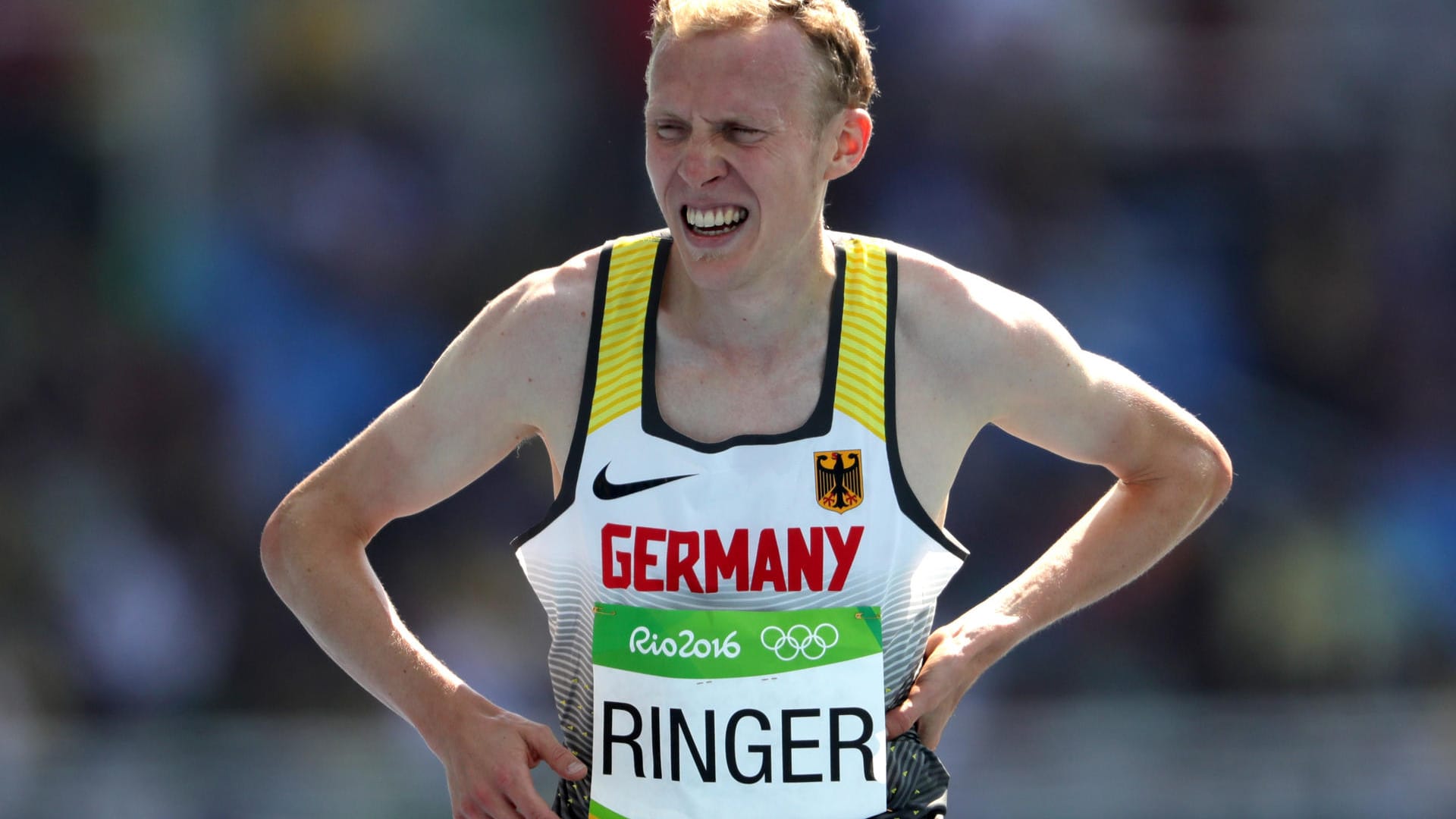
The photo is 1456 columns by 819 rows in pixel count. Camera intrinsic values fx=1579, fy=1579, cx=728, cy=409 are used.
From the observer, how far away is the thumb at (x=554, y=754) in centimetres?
263

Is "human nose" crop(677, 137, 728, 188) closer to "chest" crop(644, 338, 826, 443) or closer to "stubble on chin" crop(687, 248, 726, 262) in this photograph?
"stubble on chin" crop(687, 248, 726, 262)

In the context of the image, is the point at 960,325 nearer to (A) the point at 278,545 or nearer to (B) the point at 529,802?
(B) the point at 529,802

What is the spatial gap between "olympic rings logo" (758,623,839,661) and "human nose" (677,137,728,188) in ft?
2.57

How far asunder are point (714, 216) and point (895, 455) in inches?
20.8

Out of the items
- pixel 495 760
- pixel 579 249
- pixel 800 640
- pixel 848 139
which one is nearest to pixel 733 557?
pixel 800 640

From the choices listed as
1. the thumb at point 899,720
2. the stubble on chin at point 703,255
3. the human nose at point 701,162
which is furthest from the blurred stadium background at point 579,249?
the human nose at point 701,162

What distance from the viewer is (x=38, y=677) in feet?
→ 20.5

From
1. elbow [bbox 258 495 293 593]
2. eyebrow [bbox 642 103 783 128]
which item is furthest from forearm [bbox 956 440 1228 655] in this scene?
elbow [bbox 258 495 293 593]

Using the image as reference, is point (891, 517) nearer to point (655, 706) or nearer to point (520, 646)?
point (655, 706)

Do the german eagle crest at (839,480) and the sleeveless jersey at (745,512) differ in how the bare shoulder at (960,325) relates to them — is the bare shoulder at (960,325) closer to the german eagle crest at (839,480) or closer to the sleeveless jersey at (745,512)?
the sleeveless jersey at (745,512)

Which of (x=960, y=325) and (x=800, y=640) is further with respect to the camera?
(x=960, y=325)

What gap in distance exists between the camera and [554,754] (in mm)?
2627

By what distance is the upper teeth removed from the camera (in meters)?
2.74

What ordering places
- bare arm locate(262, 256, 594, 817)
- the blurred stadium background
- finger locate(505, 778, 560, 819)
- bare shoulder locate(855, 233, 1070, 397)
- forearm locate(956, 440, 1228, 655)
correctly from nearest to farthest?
finger locate(505, 778, 560, 819) < bare arm locate(262, 256, 594, 817) < bare shoulder locate(855, 233, 1070, 397) < forearm locate(956, 440, 1228, 655) < the blurred stadium background
